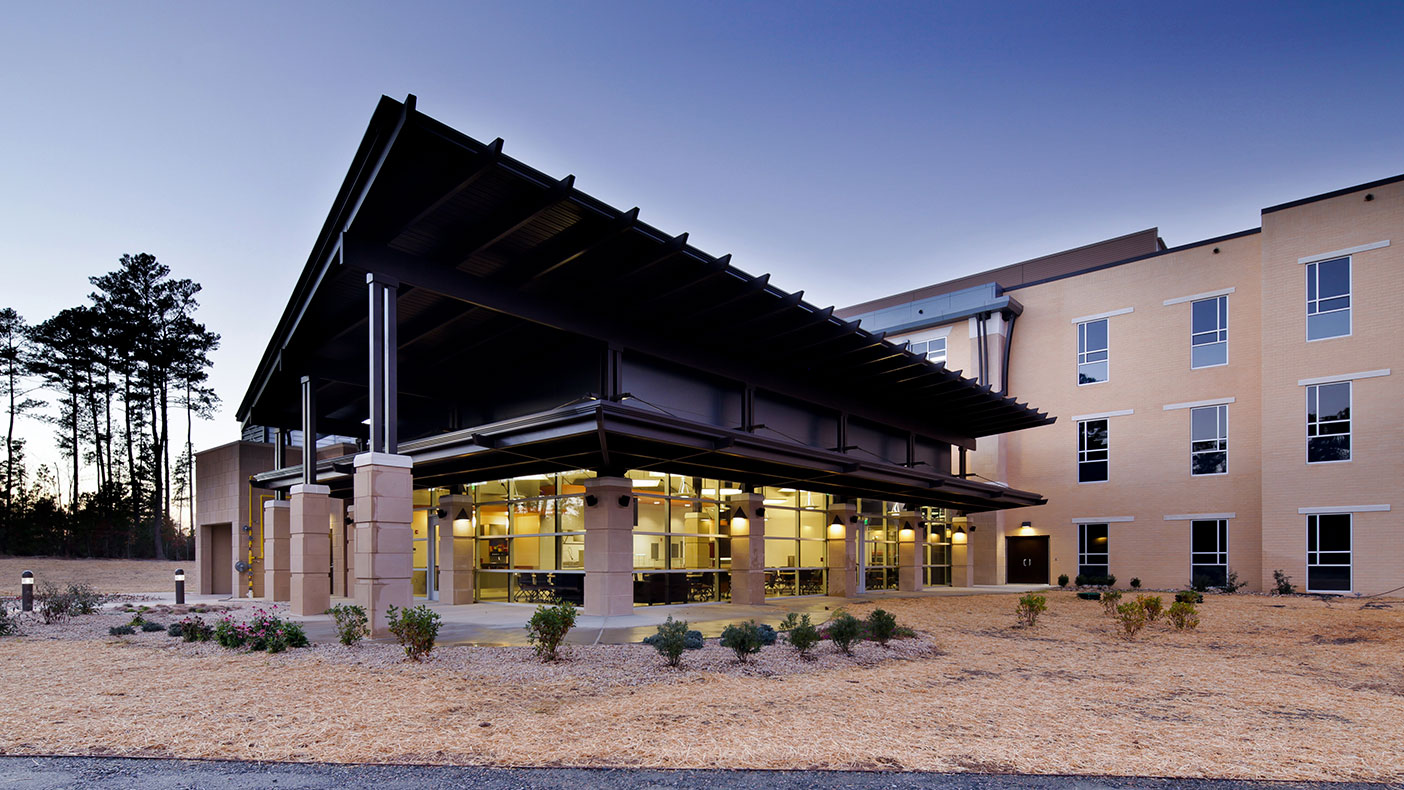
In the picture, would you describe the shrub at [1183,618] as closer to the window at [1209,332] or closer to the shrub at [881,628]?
the shrub at [881,628]

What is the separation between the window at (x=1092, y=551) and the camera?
28.8 meters

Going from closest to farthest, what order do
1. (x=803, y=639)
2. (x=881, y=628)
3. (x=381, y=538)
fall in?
(x=803, y=639), (x=881, y=628), (x=381, y=538)

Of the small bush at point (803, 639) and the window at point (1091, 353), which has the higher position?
the window at point (1091, 353)

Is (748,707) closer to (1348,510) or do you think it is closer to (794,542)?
(794,542)

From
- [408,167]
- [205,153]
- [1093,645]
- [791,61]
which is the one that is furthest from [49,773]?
[205,153]

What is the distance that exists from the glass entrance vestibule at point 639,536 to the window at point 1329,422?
1597 cm

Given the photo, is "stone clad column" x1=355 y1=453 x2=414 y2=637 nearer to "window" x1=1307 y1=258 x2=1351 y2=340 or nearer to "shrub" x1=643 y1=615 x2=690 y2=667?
"shrub" x1=643 y1=615 x2=690 y2=667

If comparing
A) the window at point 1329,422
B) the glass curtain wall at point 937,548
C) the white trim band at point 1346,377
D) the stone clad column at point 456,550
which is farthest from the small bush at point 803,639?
the white trim band at point 1346,377

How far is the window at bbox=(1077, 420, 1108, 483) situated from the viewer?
29.4 m

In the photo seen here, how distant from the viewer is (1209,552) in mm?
26531

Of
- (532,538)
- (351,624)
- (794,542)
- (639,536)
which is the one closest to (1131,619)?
(639,536)

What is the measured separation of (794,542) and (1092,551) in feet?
46.7

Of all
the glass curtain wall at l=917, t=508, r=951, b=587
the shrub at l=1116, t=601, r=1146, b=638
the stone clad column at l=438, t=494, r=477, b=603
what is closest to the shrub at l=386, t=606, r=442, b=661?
the stone clad column at l=438, t=494, r=477, b=603

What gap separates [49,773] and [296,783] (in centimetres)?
189
